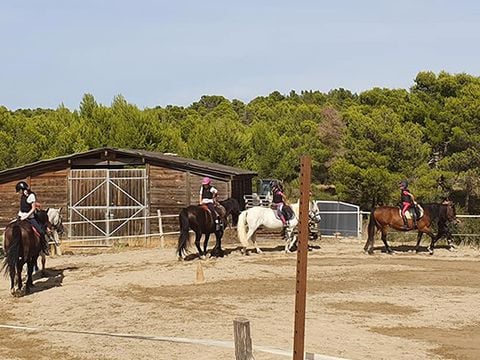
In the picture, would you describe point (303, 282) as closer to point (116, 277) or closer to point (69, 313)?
point (69, 313)

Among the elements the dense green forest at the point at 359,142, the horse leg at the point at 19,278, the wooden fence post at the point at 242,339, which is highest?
the dense green forest at the point at 359,142

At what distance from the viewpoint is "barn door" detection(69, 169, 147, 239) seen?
87.4ft

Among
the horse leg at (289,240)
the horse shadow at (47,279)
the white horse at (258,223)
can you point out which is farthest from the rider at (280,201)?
the horse shadow at (47,279)

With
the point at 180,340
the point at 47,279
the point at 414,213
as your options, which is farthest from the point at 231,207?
the point at 180,340

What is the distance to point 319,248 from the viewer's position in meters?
22.5

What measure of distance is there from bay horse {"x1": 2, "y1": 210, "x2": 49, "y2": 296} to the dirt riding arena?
1.41 ft

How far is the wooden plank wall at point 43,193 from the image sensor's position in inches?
1054

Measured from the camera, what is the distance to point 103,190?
26.7m

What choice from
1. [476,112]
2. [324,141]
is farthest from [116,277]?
[324,141]

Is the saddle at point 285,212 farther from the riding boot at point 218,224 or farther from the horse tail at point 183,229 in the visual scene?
the horse tail at point 183,229

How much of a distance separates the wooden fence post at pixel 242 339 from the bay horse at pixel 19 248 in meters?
8.28

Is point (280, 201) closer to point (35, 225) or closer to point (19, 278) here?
point (35, 225)

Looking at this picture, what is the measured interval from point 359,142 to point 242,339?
35761 mm

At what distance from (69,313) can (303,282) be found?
7.84 meters
